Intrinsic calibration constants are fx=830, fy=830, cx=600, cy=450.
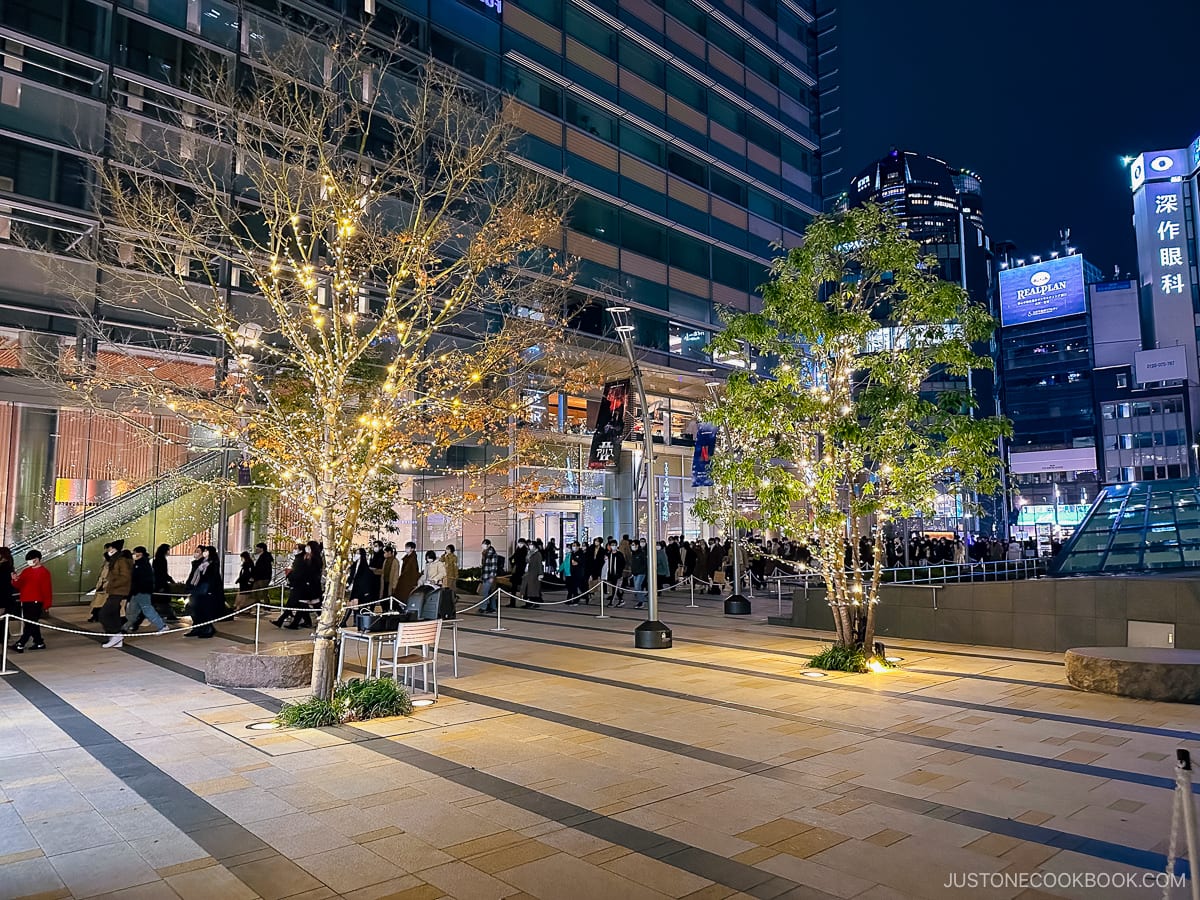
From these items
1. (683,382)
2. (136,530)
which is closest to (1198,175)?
(683,382)

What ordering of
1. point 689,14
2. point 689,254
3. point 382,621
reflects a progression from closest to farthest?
1. point 382,621
2. point 689,254
3. point 689,14

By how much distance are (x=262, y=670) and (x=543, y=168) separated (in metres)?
23.7

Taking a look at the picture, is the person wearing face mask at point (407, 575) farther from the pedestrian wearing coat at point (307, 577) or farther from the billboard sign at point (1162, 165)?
the billboard sign at point (1162, 165)

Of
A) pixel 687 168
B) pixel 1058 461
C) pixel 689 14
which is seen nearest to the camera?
pixel 687 168

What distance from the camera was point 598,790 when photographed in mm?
6324

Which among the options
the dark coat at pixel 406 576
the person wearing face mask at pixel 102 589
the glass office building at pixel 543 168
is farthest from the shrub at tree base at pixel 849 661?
the person wearing face mask at pixel 102 589

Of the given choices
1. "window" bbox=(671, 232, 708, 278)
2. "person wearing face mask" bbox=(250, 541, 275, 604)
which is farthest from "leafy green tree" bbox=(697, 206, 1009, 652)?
"window" bbox=(671, 232, 708, 278)

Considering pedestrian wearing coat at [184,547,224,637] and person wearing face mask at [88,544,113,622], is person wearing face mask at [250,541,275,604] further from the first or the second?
person wearing face mask at [88,544,113,622]

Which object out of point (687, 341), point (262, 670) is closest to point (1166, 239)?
point (687, 341)

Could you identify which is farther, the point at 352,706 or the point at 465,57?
the point at 465,57

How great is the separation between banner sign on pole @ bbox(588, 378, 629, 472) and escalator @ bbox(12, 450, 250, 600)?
28.2 feet

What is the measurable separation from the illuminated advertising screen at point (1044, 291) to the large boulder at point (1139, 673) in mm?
90342

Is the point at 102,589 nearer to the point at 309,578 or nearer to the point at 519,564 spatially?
the point at 309,578

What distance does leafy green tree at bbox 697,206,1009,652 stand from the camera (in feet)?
37.9
